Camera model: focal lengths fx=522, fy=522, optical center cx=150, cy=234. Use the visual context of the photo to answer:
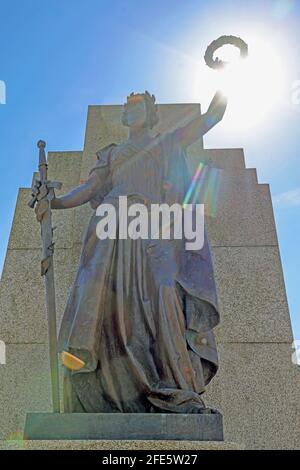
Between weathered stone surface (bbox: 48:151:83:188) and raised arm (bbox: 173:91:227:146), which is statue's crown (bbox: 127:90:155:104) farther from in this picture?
weathered stone surface (bbox: 48:151:83:188)

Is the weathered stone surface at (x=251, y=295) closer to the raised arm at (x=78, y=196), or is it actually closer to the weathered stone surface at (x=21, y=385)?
the weathered stone surface at (x=21, y=385)

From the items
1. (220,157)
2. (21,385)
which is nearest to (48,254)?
(21,385)

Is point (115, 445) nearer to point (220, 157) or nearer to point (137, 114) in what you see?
point (137, 114)

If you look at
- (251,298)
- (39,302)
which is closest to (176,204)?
(251,298)

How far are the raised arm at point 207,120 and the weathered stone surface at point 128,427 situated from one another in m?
2.52

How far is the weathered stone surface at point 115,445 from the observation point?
296cm

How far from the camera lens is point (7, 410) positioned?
211 inches

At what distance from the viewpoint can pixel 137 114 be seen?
4973 mm

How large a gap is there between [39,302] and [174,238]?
7.85 ft

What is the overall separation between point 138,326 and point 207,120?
1.99 m

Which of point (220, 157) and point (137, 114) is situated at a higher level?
point (220, 157)

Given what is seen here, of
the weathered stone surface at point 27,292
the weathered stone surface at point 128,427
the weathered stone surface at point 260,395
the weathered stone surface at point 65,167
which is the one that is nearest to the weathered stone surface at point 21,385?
the weathered stone surface at point 27,292

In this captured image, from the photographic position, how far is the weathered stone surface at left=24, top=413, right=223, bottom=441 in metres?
3.20

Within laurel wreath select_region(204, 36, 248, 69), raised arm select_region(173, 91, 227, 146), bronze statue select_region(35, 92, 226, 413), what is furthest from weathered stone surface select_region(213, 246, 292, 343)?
laurel wreath select_region(204, 36, 248, 69)
